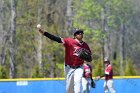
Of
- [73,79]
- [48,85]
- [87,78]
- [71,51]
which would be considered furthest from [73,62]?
[48,85]

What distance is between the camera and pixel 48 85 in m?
20.8

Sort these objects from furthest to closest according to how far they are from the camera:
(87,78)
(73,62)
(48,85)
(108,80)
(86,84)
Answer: (48,85) → (108,80) → (87,78) → (86,84) → (73,62)

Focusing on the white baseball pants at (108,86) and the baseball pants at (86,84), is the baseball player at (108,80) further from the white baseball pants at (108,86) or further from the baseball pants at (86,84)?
the baseball pants at (86,84)

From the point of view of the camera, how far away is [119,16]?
55594mm

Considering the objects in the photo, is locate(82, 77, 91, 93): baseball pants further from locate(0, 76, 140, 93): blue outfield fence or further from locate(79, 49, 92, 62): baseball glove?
locate(79, 49, 92, 62): baseball glove

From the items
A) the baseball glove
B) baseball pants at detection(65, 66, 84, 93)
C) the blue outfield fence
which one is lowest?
the blue outfield fence

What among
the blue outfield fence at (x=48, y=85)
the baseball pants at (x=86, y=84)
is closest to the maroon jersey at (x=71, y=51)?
the baseball pants at (x=86, y=84)

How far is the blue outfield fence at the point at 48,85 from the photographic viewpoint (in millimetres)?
20031

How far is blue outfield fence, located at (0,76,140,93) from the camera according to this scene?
2003 centimetres

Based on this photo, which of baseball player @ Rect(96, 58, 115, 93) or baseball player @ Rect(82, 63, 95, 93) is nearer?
baseball player @ Rect(82, 63, 95, 93)

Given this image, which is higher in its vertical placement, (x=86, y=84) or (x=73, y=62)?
(x=73, y=62)

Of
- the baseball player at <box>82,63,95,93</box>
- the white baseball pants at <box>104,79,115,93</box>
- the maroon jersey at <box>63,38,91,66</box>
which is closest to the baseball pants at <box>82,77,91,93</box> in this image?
the baseball player at <box>82,63,95,93</box>

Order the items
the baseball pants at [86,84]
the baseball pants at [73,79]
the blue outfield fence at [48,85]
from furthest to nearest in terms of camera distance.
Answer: the blue outfield fence at [48,85]
the baseball pants at [86,84]
the baseball pants at [73,79]

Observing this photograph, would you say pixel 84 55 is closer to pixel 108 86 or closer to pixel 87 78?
pixel 87 78
